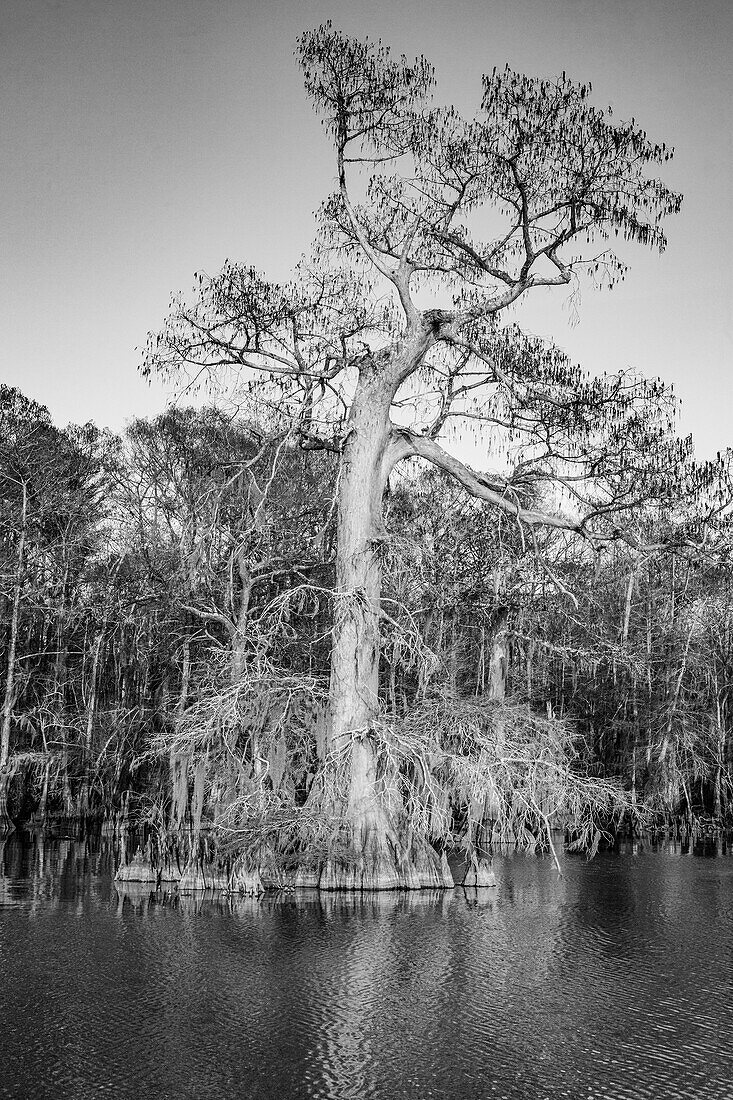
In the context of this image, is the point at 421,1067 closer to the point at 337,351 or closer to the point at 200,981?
the point at 200,981

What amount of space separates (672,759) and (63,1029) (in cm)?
1832

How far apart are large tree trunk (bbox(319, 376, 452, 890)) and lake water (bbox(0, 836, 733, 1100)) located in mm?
391

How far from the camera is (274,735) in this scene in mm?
12828

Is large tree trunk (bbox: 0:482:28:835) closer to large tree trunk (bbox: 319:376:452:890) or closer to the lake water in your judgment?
the lake water

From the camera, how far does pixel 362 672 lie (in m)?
13.1

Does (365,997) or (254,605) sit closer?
(365,997)

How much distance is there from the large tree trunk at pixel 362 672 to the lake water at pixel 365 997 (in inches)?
15.4

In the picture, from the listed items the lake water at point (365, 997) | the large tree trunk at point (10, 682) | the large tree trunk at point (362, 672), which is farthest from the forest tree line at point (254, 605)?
the lake water at point (365, 997)

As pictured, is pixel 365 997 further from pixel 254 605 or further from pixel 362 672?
pixel 254 605

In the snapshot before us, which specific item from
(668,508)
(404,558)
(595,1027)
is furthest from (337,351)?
(595,1027)

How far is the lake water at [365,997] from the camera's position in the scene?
18.2ft

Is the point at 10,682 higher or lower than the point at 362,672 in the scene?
higher

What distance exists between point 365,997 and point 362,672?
20.1 ft

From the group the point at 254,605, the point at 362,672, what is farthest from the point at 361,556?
the point at 254,605
